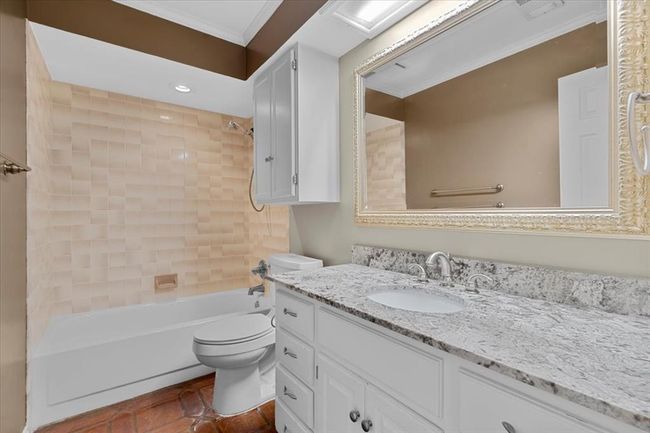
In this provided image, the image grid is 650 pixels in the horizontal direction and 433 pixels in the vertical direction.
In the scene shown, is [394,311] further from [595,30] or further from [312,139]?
[312,139]

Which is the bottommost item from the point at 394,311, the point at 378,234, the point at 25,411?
the point at 25,411

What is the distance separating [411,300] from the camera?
4.06 feet

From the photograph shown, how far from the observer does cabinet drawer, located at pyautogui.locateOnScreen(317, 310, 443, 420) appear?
73cm

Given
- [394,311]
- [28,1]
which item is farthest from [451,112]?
[28,1]

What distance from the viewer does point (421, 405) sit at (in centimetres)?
75

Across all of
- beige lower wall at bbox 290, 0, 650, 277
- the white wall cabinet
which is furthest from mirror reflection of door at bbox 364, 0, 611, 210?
the white wall cabinet

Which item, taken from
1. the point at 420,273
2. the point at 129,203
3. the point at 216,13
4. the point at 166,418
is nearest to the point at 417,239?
the point at 420,273

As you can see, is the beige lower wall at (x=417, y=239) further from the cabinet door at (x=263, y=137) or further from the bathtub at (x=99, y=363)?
the bathtub at (x=99, y=363)

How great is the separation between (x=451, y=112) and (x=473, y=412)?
1.17 metres

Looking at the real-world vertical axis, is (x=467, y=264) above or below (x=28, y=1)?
below

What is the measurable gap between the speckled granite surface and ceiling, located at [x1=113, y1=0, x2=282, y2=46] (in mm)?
1916

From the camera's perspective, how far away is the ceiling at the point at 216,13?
185 centimetres

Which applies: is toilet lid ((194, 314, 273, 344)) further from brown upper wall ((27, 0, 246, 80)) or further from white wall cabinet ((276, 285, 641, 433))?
brown upper wall ((27, 0, 246, 80))

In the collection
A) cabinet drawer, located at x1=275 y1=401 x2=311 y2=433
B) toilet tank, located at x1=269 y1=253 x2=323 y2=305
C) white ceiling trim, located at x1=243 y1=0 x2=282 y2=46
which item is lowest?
cabinet drawer, located at x1=275 y1=401 x2=311 y2=433
